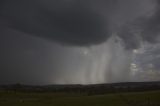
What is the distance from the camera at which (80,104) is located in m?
67.1

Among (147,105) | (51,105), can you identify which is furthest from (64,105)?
(147,105)

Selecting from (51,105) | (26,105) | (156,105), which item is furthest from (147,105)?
(26,105)

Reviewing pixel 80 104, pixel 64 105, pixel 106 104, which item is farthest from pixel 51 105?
pixel 106 104

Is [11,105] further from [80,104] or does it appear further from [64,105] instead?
[80,104]

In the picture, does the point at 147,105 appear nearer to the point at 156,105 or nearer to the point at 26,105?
the point at 156,105

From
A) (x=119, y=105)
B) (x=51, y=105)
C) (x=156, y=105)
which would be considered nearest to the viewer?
(x=156, y=105)

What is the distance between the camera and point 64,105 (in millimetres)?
65250

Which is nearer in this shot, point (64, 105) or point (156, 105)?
point (156, 105)

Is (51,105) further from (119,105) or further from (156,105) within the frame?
(156,105)

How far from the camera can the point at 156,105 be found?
56.2m

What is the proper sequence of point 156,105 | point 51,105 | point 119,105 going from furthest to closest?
point 51,105
point 119,105
point 156,105

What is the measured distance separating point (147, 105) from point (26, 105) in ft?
109

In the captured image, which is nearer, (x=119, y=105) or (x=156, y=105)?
(x=156, y=105)

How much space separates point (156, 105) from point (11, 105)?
3981 cm
